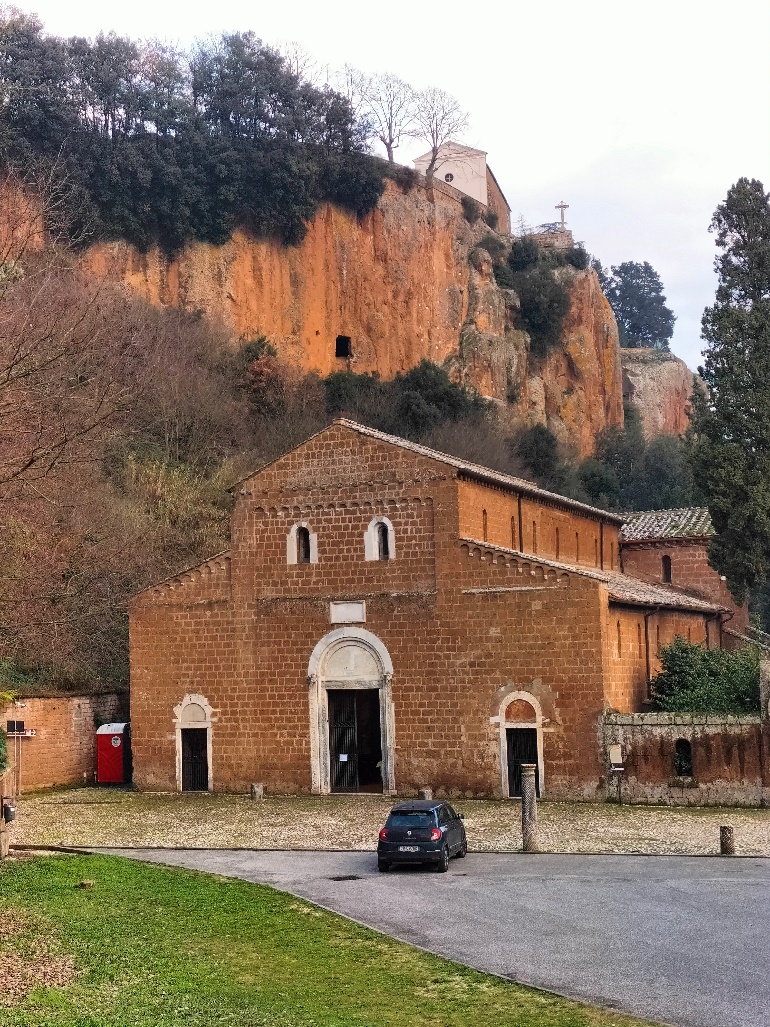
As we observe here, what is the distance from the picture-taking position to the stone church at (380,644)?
102 ft

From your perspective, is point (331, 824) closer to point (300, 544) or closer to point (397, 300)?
point (300, 544)

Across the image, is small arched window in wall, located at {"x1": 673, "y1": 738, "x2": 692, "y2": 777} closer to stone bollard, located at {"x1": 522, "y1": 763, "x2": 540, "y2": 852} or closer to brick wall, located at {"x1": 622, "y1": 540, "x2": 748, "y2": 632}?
stone bollard, located at {"x1": 522, "y1": 763, "x2": 540, "y2": 852}

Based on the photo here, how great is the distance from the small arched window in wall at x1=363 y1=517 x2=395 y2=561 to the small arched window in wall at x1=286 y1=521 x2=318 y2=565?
165 centimetres

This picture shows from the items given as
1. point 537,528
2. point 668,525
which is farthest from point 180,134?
point 537,528

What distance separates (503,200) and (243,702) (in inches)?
2816

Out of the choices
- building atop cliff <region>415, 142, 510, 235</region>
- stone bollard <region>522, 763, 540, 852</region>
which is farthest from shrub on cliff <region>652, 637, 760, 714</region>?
building atop cliff <region>415, 142, 510, 235</region>

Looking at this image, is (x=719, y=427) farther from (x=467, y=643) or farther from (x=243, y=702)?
(x=243, y=702)

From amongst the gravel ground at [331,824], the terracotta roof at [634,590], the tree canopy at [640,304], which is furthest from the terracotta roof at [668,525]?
the tree canopy at [640,304]

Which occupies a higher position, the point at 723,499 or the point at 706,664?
the point at 723,499

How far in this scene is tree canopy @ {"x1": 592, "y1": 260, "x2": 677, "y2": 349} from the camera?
5069 inches

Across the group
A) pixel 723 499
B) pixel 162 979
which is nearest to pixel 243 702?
pixel 723 499

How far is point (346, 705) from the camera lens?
3375 centimetres

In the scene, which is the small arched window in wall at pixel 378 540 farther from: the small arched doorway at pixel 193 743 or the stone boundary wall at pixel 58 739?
the stone boundary wall at pixel 58 739

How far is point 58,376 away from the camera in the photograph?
75.8 ft
